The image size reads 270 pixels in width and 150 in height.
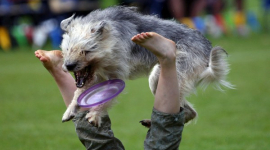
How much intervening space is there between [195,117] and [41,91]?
605 cm

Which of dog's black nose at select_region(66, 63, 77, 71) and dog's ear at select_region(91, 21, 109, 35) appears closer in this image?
dog's black nose at select_region(66, 63, 77, 71)

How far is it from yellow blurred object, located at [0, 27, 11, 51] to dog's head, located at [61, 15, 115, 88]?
13896 millimetres

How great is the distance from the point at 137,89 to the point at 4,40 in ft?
A: 27.9

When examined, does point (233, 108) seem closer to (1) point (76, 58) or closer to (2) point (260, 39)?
(1) point (76, 58)

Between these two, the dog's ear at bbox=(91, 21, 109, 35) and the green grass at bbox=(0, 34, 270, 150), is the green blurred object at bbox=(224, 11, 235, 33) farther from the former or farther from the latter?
the dog's ear at bbox=(91, 21, 109, 35)

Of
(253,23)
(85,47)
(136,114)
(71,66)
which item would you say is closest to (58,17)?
(253,23)

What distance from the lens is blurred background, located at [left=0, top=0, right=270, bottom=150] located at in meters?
7.09

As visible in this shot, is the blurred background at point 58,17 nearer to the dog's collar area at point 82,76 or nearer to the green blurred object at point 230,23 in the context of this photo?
the green blurred object at point 230,23

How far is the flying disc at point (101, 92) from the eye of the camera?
4871 mm

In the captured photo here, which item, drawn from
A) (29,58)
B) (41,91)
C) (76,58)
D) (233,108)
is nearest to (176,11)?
(29,58)

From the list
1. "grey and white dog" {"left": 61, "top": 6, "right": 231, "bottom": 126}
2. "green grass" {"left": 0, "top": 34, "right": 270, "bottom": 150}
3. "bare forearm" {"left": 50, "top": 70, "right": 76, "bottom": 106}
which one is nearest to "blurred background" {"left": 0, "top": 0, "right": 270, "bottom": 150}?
"green grass" {"left": 0, "top": 34, "right": 270, "bottom": 150}

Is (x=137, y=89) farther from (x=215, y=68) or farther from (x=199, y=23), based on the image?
(x=199, y=23)

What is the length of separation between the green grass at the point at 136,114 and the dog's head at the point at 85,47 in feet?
2.17

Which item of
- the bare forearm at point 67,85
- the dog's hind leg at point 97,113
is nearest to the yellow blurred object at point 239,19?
the bare forearm at point 67,85
